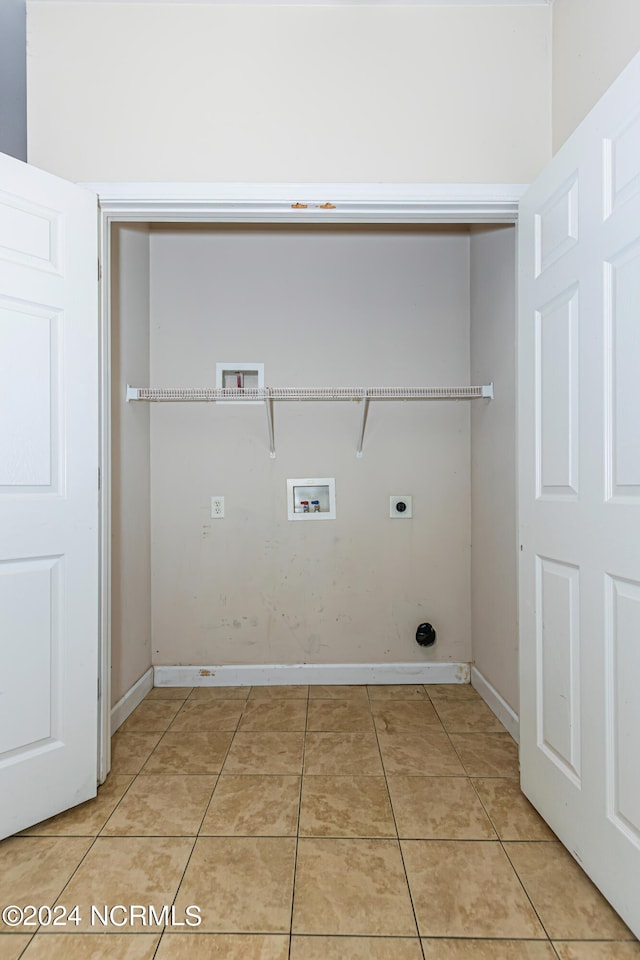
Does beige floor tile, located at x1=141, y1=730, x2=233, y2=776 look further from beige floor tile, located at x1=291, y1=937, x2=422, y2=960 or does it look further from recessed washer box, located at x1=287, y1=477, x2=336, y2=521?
recessed washer box, located at x1=287, y1=477, x2=336, y2=521

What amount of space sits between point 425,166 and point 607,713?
5.82 feet

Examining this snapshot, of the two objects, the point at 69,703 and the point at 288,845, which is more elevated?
the point at 69,703

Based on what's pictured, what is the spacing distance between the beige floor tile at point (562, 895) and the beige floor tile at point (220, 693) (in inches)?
61.0

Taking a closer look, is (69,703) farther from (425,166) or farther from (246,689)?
(425,166)

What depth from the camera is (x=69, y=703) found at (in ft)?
5.93

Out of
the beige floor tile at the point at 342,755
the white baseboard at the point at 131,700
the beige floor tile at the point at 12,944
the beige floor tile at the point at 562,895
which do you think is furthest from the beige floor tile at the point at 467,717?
the beige floor tile at the point at 12,944

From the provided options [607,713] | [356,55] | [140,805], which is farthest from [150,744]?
[356,55]

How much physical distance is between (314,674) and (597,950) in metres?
1.84

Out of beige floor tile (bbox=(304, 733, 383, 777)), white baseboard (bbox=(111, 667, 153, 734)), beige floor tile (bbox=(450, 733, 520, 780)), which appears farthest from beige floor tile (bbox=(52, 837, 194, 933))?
beige floor tile (bbox=(450, 733, 520, 780))

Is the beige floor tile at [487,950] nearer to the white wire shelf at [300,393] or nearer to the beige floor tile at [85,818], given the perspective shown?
the beige floor tile at [85,818]

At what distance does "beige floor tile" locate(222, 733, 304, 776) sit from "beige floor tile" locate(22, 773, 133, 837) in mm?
398

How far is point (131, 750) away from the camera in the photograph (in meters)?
2.27

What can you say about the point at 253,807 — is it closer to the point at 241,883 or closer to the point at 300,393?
the point at 241,883

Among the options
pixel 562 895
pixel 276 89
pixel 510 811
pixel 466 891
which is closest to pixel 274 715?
pixel 510 811
